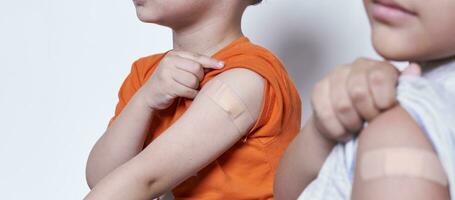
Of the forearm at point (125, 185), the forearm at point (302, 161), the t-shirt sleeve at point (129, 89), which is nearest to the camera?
the forearm at point (302, 161)

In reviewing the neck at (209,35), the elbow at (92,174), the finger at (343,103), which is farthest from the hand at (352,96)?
the elbow at (92,174)

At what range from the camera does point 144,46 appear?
158 centimetres

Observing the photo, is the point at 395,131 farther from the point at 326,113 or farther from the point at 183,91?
the point at 183,91

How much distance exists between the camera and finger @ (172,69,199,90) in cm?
99

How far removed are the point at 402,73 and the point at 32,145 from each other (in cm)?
125

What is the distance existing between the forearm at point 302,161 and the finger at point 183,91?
29 cm

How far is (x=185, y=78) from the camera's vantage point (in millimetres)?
993

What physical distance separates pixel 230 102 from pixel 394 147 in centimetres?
39

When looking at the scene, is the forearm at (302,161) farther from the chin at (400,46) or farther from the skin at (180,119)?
A: the skin at (180,119)

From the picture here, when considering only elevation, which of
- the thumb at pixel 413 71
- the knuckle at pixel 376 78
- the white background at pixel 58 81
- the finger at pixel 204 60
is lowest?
the white background at pixel 58 81

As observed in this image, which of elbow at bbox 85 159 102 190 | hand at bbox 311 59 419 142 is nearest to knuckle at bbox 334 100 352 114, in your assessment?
hand at bbox 311 59 419 142

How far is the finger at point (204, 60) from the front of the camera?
100 centimetres

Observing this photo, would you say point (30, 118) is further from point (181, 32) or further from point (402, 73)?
point (402, 73)

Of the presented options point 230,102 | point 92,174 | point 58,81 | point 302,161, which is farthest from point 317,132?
point 58,81
